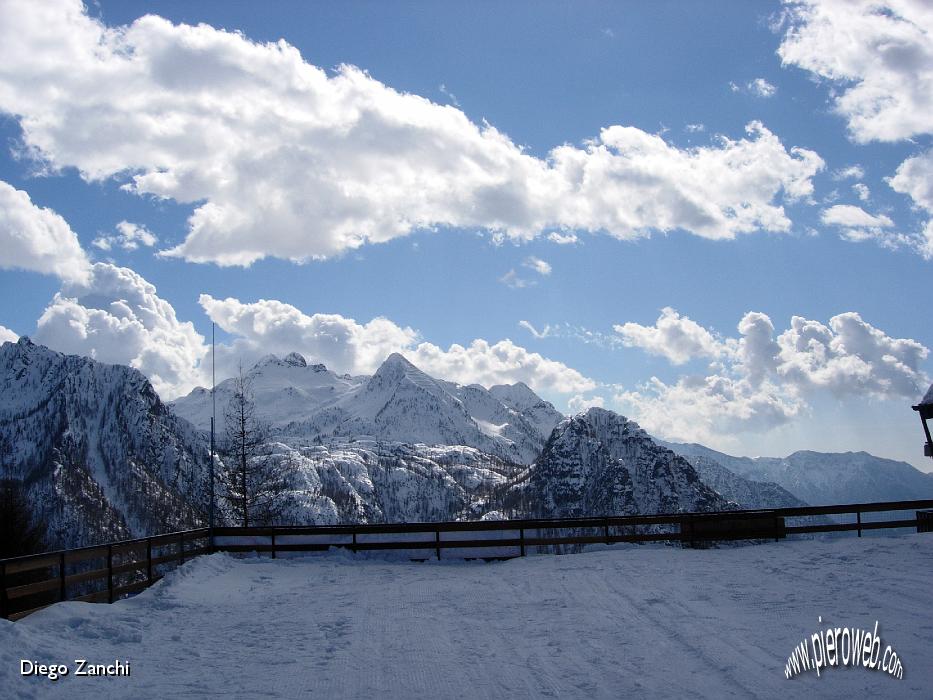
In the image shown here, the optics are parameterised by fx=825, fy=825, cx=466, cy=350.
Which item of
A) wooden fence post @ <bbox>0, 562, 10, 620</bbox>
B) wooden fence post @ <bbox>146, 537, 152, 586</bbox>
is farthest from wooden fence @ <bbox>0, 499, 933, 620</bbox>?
wooden fence post @ <bbox>0, 562, 10, 620</bbox>

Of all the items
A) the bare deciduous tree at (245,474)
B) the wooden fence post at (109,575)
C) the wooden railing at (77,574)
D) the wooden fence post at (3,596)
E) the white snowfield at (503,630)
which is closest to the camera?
the white snowfield at (503,630)

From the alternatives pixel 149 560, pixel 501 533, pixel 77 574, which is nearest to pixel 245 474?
pixel 501 533

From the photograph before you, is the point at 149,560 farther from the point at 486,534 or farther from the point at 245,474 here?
the point at 245,474

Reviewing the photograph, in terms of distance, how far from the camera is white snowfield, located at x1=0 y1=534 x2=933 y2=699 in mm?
9641

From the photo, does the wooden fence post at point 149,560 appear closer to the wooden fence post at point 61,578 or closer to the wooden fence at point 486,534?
the wooden fence at point 486,534

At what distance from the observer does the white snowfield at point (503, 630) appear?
31.6ft
